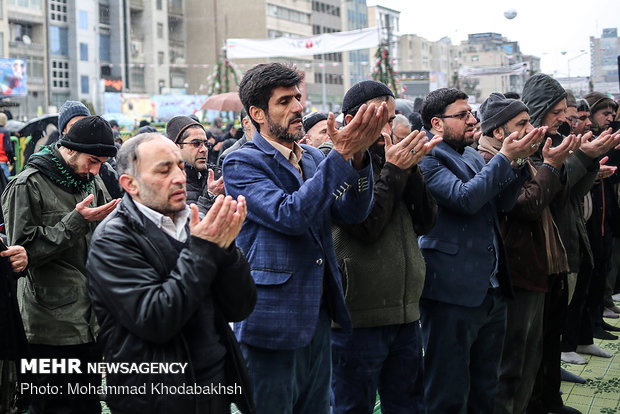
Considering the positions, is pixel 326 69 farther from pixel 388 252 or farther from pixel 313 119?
pixel 388 252

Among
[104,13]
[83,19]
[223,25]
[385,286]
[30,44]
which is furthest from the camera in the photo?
[223,25]

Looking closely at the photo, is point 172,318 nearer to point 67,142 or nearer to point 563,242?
point 67,142

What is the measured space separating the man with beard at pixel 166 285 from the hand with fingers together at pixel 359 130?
57 centimetres

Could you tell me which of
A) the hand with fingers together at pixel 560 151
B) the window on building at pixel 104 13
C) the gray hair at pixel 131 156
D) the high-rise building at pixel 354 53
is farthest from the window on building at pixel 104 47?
the gray hair at pixel 131 156

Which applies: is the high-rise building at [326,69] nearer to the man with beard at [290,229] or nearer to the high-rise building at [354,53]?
the high-rise building at [354,53]

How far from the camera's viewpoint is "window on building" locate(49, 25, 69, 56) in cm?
6650

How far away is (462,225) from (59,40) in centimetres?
6931

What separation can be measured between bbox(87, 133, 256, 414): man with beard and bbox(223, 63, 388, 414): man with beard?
1.08 ft

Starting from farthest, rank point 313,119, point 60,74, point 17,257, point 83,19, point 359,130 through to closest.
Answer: point 83,19, point 60,74, point 313,119, point 17,257, point 359,130

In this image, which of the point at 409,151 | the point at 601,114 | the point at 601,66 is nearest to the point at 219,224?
the point at 409,151

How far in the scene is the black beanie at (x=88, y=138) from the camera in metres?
4.56

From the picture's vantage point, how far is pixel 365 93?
13.4 ft

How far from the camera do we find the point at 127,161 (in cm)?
297

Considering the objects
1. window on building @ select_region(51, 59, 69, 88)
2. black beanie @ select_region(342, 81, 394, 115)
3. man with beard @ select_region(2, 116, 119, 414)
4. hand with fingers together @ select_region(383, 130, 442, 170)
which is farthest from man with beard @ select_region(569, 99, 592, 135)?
window on building @ select_region(51, 59, 69, 88)
